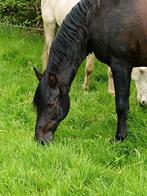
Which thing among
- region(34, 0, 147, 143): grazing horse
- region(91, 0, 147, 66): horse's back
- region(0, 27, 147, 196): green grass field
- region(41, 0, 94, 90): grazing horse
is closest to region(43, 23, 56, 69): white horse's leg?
region(41, 0, 94, 90): grazing horse

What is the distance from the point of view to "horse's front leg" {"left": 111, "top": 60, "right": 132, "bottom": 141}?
4.59m

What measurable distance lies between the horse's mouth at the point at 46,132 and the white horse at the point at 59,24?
138 cm

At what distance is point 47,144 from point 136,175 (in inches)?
41.9

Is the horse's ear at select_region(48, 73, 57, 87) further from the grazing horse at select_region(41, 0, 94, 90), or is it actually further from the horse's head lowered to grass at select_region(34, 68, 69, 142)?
the grazing horse at select_region(41, 0, 94, 90)

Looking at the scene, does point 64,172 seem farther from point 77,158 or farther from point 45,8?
point 45,8

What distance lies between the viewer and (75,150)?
4289mm

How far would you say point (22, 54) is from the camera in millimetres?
8227

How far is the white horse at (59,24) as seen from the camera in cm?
549

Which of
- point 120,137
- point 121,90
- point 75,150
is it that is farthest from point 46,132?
point 121,90

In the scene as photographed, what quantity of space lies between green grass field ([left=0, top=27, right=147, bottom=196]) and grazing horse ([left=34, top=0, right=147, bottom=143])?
36 cm

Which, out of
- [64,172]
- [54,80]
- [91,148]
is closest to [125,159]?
[91,148]

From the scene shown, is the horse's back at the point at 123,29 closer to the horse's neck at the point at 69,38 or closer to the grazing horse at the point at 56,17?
the horse's neck at the point at 69,38

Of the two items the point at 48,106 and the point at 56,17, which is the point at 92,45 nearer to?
the point at 48,106

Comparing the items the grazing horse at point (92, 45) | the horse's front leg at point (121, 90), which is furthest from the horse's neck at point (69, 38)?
the horse's front leg at point (121, 90)
